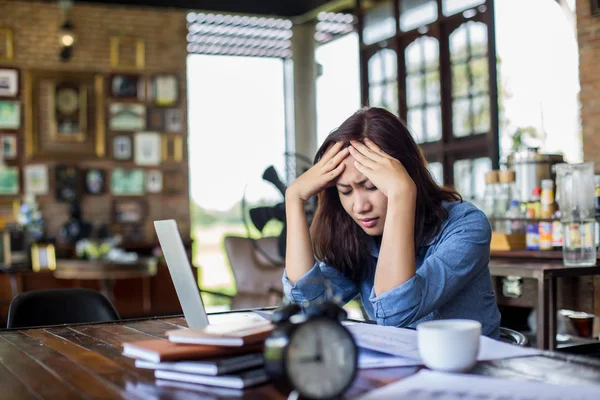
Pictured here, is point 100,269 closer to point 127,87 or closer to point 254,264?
point 254,264

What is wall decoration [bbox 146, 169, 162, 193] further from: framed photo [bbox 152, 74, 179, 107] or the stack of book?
the stack of book

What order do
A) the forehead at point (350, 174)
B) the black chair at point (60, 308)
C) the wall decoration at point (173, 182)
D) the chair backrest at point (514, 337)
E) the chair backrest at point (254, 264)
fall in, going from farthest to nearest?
the wall decoration at point (173, 182), the chair backrest at point (254, 264), the black chair at point (60, 308), the forehead at point (350, 174), the chair backrest at point (514, 337)

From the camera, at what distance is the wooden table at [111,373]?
45.8 inches

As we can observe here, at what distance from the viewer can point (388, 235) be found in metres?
1.70

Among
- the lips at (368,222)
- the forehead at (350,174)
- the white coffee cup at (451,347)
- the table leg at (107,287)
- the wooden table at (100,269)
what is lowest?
the table leg at (107,287)

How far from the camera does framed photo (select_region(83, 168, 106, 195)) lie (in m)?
7.72

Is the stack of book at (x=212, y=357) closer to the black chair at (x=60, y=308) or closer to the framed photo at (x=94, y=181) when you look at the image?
the black chair at (x=60, y=308)

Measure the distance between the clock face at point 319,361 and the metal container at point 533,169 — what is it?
9.51ft

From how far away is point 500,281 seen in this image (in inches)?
129

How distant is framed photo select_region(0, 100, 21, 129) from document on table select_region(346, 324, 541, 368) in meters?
6.72

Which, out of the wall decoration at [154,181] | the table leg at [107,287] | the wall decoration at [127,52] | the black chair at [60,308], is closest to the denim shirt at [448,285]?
the black chair at [60,308]

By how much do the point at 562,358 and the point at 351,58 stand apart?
7.43 meters

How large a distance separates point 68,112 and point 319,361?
7.25m

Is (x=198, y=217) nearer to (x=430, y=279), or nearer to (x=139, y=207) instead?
(x=139, y=207)
